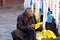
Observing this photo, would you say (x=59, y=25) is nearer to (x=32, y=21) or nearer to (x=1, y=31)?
(x=32, y=21)

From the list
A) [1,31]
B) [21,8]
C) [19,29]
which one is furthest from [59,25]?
[21,8]

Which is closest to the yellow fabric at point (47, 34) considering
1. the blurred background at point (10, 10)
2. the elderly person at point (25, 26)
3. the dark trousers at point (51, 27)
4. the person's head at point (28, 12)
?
the dark trousers at point (51, 27)

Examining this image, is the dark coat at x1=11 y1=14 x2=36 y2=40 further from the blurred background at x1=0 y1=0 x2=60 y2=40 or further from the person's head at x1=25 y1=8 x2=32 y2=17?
the blurred background at x1=0 y1=0 x2=60 y2=40

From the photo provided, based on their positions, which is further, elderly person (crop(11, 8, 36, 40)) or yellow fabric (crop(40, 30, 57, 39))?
elderly person (crop(11, 8, 36, 40))

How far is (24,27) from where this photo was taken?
578cm

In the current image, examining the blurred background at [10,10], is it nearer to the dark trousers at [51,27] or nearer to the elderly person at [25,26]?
the elderly person at [25,26]

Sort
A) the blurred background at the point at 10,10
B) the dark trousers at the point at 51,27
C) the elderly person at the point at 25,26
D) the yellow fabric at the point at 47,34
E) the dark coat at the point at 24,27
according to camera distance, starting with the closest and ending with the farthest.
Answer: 1. the yellow fabric at the point at 47,34
2. the dark trousers at the point at 51,27
3. the elderly person at the point at 25,26
4. the dark coat at the point at 24,27
5. the blurred background at the point at 10,10

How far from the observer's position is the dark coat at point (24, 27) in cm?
573

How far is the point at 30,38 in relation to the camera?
5641 mm

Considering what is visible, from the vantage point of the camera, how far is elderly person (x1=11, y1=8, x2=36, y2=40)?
5629mm

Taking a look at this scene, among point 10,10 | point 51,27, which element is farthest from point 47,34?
point 10,10

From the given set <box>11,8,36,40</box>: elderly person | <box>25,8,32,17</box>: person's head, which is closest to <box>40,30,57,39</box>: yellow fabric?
<box>11,8,36,40</box>: elderly person

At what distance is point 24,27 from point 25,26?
0.03 metres

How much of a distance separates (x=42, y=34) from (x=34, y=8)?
1.57 metres
